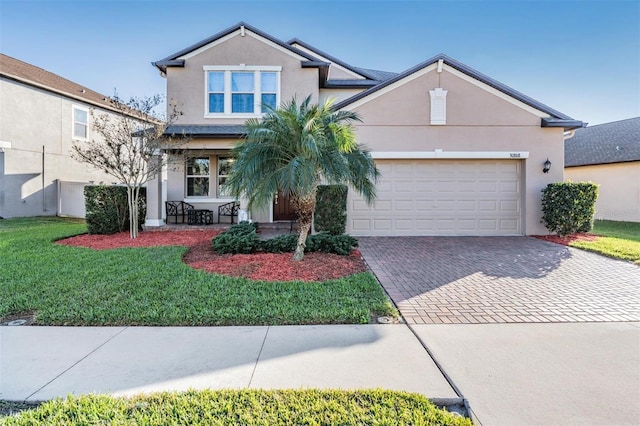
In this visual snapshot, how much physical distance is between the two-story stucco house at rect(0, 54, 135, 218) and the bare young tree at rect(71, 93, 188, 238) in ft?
15.3

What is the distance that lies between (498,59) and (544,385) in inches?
591

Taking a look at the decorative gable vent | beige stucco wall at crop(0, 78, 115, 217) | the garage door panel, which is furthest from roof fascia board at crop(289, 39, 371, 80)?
beige stucco wall at crop(0, 78, 115, 217)

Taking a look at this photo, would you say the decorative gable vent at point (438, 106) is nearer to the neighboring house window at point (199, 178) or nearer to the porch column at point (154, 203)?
the neighboring house window at point (199, 178)

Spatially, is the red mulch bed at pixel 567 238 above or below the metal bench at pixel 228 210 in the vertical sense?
below

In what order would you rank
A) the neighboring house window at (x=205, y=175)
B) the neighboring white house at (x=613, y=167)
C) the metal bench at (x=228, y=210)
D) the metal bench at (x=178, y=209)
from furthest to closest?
the neighboring white house at (x=613, y=167) < the neighboring house window at (x=205, y=175) < the metal bench at (x=228, y=210) < the metal bench at (x=178, y=209)

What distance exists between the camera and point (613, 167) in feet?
53.4

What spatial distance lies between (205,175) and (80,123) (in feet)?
32.8

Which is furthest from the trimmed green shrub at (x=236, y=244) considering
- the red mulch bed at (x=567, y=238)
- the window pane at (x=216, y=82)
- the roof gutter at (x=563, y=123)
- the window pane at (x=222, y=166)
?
the roof gutter at (x=563, y=123)

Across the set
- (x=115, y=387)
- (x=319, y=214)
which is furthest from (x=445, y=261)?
(x=115, y=387)

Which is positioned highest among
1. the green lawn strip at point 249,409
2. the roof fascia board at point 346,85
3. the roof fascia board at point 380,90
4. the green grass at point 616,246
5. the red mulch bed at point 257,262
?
the roof fascia board at point 346,85

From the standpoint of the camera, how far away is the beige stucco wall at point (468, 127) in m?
10.9

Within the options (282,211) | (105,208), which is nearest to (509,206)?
(282,211)

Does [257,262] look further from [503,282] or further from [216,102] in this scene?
[216,102]

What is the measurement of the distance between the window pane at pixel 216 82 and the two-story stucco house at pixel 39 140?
4740 millimetres
